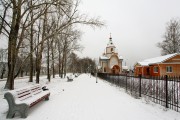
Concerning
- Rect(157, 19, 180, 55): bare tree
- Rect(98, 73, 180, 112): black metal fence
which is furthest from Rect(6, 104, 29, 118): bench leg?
Rect(157, 19, 180, 55): bare tree

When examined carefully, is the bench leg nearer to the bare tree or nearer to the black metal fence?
the black metal fence

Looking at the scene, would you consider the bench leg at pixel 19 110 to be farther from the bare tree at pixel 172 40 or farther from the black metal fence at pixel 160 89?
the bare tree at pixel 172 40

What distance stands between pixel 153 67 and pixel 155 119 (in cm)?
3109

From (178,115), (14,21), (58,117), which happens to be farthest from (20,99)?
(14,21)

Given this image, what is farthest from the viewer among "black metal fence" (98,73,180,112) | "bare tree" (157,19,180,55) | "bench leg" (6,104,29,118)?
"bare tree" (157,19,180,55)

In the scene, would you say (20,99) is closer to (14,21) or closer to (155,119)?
(155,119)

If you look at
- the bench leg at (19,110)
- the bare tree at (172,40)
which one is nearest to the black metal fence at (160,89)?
the bench leg at (19,110)

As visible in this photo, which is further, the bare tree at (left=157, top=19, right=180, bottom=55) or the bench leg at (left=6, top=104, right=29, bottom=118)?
the bare tree at (left=157, top=19, right=180, bottom=55)

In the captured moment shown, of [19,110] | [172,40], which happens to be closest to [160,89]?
[19,110]

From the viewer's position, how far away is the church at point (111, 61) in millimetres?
61938

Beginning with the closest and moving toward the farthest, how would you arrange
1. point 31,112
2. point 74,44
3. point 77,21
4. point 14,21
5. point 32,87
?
point 31,112
point 32,87
point 14,21
point 77,21
point 74,44

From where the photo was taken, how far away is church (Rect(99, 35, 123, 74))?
61.9 m

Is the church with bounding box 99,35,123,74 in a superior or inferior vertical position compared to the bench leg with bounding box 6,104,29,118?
superior

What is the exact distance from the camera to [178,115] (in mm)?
6543
